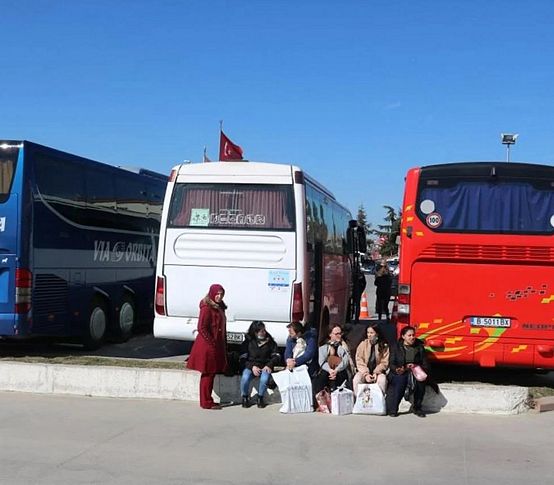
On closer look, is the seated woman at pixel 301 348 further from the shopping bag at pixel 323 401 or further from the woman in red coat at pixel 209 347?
the woman in red coat at pixel 209 347

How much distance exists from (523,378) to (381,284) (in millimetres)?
8533

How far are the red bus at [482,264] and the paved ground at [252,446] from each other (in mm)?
1066

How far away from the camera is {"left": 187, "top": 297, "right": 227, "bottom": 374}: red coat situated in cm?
803

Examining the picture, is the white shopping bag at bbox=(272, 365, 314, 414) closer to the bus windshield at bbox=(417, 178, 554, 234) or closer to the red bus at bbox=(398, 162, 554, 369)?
the red bus at bbox=(398, 162, 554, 369)

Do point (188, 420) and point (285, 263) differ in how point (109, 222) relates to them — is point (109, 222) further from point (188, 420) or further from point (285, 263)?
point (188, 420)

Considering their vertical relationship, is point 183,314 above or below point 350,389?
above

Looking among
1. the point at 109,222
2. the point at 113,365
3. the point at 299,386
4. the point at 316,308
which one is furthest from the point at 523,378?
the point at 109,222

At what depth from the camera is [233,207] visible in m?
9.94

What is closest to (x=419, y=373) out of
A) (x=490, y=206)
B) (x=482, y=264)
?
(x=482, y=264)

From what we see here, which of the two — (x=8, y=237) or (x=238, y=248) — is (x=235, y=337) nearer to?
(x=238, y=248)

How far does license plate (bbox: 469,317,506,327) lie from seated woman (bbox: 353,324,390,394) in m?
1.22

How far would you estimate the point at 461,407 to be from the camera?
26.3ft

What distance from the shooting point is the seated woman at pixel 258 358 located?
27.1ft

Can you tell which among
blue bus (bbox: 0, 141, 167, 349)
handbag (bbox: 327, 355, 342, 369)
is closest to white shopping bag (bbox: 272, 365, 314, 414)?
handbag (bbox: 327, 355, 342, 369)
